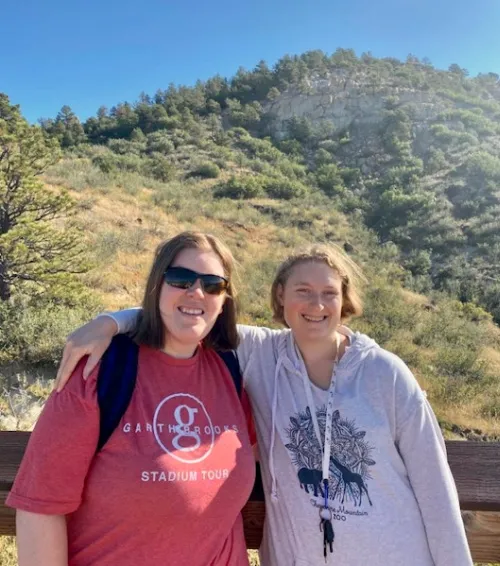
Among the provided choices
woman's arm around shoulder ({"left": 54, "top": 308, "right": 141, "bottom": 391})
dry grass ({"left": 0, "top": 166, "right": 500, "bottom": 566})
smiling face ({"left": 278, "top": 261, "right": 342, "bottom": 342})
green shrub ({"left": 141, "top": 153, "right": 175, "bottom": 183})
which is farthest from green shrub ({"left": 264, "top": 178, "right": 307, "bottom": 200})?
woman's arm around shoulder ({"left": 54, "top": 308, "right": 141, "bottom": 391})

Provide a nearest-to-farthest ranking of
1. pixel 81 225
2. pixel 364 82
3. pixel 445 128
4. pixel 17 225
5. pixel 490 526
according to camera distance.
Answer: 1. pixel 490 526
2. pixel 17 225
3. pixel 81 225
4. pixel 445 128
5. pixel 364 82

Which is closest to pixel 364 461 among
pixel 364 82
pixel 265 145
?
pixel 265 145

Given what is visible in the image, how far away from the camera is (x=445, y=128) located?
3170 cm

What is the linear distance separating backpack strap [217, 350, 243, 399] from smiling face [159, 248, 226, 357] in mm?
102

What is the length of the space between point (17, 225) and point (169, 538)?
731 centimetres

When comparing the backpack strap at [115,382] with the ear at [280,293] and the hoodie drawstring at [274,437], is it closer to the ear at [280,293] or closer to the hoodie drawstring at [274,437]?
the hoodie drawstring at [274,437]

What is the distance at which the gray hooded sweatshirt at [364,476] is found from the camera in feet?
3.97

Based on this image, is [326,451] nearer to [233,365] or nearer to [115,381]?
[233,365]

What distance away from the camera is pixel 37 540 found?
1.07 m

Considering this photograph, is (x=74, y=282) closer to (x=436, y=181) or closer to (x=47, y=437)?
(x=47, y=437)

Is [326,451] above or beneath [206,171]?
beneath

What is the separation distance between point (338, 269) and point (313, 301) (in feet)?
0.50

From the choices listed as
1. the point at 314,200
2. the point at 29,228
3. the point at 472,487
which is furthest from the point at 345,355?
the point at 314,200

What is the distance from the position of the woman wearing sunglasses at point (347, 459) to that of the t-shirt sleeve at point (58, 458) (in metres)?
0.12
